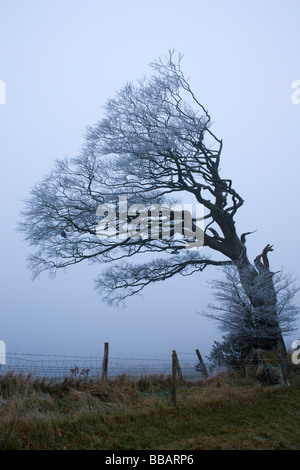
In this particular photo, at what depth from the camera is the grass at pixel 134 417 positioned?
5.84 metres

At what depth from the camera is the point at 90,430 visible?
6.22m

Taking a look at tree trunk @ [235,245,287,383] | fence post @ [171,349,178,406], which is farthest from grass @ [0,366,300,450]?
tree trunk @ [235,245,287,383]

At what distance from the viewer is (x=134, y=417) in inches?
275

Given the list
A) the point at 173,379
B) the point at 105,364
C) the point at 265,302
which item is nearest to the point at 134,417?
the point at 173,379

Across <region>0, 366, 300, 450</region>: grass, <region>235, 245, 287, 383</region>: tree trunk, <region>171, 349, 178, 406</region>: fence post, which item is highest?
<region>235, 245, 287, 383</region>: tree trunk

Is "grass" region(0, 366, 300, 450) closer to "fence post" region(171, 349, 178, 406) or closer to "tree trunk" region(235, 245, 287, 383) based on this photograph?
"fence post" region(171, 349, 178, 406)

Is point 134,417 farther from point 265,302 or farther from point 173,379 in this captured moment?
point 265,302

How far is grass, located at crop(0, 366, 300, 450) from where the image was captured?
230 inches

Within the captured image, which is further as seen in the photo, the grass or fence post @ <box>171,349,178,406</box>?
fence post @ <box>171,349,178,406</box>

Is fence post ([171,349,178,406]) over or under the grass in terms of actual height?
over

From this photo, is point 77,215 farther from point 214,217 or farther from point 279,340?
point 279,340

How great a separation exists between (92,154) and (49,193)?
2.28 m

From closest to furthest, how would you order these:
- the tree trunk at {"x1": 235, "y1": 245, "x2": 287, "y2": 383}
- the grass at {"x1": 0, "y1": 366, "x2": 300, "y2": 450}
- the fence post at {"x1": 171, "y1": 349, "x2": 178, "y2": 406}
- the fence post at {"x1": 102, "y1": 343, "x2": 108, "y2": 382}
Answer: the grass at {"x1": 0, "y1": 366, "x2": 300, "y2": 450}
the fence post at {"x1": 171, "y1": 349, "x2": 178, "y2": 406}
the fence post at {"x1": 102, "y1": 343, "x2": 108, "y2": 382}
the tree trunk at {"x1": 235, "y1": 245, "x2": 287, "y2": 383}

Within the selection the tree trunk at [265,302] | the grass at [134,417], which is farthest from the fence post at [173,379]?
the tree trunk at [265,302]
